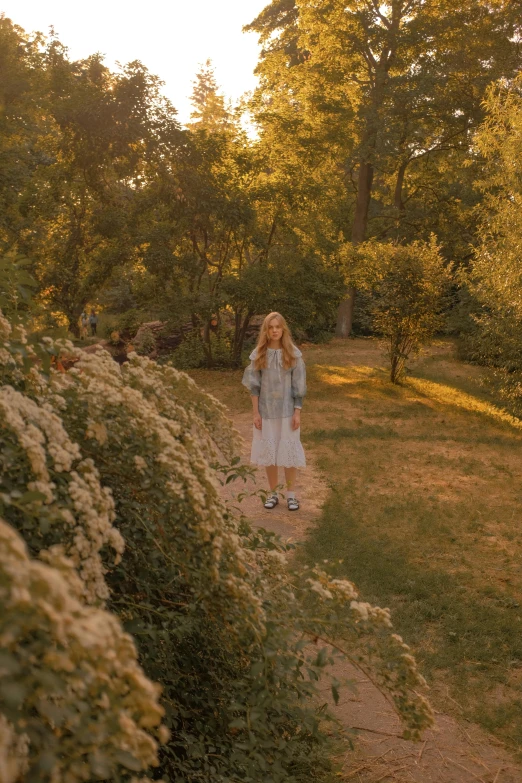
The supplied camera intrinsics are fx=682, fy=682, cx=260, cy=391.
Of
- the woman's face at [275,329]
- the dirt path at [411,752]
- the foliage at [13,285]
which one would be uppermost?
the foliage at [13,285]

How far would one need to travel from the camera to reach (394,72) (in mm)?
24609

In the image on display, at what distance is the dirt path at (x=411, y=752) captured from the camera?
3.77 m

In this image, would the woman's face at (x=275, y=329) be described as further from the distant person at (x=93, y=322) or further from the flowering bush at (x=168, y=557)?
→ the distant person at (x=93, y=322)

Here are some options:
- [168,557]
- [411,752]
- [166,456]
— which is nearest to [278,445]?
[411,752]

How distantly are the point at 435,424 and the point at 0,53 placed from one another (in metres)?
19.8

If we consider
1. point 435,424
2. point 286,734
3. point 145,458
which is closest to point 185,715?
point 286,734

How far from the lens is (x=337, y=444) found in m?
11.6

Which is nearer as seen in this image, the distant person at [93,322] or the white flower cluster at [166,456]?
the white flower cluster at [166,456]

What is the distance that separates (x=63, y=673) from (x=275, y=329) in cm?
631

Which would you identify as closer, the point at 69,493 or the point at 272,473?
the point at 69,493

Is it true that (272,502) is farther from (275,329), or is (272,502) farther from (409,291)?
(409,291)

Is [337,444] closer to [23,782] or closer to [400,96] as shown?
[23,782]

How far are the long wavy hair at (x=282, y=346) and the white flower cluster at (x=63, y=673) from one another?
20.4ft

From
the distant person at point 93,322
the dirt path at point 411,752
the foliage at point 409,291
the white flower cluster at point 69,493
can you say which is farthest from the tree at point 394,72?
the white flower cluster at point 69,493
